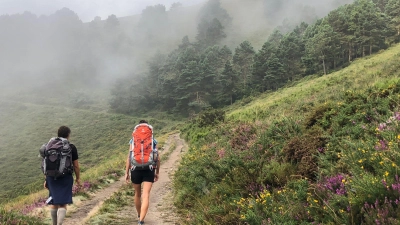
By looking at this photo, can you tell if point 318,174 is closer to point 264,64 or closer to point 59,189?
point 59,189

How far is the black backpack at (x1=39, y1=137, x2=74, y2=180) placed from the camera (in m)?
5.10

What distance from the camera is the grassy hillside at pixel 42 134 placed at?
32000mm

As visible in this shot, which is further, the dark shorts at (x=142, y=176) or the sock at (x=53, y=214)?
the dark shorts at (x=142, y=176)

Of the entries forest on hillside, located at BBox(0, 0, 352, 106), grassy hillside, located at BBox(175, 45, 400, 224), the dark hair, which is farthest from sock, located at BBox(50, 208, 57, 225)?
forest on hillside, located at BBox(0, 0, 352, 106)

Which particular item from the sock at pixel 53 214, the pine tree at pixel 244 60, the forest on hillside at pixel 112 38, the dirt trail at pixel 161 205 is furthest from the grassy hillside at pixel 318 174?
the forest on hillside at pixel 112 38

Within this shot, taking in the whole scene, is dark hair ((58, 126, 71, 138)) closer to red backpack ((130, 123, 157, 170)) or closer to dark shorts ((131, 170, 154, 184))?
red backpack ((130, 123, 157, 170))

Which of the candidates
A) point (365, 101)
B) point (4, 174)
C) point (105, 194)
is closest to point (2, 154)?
point (4, 174)

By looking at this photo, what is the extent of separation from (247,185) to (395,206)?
10.6 ft

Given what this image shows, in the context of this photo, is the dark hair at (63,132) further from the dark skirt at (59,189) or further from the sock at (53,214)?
the sock at (53,214)

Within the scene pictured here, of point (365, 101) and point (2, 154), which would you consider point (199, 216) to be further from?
point (2, 154)

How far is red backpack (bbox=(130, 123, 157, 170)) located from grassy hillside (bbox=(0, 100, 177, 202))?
845 inches

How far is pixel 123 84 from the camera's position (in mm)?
80875

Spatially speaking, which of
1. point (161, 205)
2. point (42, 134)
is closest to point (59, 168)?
point (161, 205)

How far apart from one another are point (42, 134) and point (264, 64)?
155ft
